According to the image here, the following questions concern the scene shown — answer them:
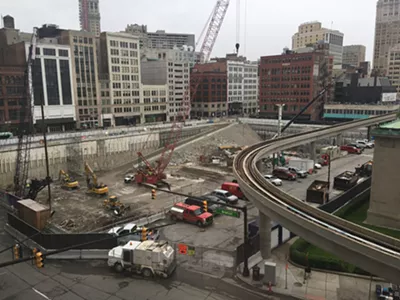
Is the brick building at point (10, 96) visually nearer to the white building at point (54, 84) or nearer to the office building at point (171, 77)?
the white building at point (54, 84)

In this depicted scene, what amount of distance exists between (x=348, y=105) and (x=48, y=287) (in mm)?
124832

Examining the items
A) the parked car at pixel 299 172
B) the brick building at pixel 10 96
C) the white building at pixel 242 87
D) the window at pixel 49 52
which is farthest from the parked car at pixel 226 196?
the white building at pixel 242 87

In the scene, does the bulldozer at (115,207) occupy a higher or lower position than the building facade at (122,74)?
lower

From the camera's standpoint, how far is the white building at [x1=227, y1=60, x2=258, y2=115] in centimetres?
16875

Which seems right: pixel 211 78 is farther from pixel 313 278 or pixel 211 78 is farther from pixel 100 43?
pixel 313 278

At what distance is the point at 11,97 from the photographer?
93.6 m

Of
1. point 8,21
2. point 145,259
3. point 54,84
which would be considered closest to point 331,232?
point 145,259

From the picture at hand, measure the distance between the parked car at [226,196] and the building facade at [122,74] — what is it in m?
83.2

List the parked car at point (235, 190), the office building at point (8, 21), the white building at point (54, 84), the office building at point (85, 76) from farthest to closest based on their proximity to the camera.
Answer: the office building at point (8, 21) < the office building at point (85, 76) < the white building at point (54, 84) < the parked car at point (235, 190)

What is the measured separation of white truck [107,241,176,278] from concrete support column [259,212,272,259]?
8182 millimetres

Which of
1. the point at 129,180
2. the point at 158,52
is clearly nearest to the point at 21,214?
the point at 129,180

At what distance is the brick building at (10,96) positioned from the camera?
92.2m

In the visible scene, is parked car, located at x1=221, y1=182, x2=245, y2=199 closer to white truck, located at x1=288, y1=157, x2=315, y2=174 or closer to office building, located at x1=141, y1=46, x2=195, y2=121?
Answer: white truck, located at x1=288, y1=157, x2=315, y2=174

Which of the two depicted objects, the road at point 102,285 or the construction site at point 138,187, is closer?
the road at point 102,285
